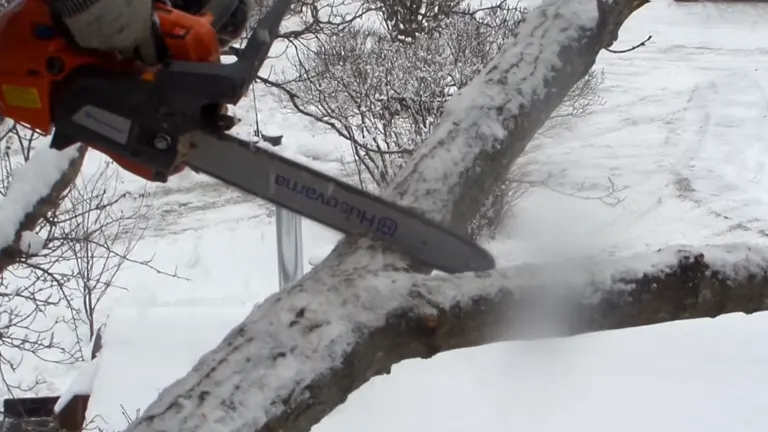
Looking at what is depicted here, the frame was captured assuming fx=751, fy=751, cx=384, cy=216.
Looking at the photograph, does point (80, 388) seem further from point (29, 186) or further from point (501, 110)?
point (501, 110)

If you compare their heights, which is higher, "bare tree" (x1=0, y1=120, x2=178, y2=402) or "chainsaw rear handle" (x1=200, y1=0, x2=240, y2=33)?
"bare tree" (x1=0, y1=120, x2=178, y2=402)

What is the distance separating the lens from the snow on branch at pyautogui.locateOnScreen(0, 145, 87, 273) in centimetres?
229

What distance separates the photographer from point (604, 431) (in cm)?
331

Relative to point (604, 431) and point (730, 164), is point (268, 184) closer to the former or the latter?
point (604, 431)

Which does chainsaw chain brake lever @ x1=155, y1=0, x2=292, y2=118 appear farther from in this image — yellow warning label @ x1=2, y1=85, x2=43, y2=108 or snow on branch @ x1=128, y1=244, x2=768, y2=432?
snow on branch @ x1=128, y1=244, x2=768, y2=432

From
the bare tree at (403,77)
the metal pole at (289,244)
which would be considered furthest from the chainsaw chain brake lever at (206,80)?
the bare tree at (403,77)

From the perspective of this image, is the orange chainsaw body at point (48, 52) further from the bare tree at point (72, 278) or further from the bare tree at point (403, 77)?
the bare tree at point (403, 77)

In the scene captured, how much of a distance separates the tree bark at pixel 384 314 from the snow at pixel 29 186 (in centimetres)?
129

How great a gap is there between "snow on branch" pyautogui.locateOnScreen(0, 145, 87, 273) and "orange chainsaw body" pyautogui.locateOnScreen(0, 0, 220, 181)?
0.89 metres

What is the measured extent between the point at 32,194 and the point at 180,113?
1179mm

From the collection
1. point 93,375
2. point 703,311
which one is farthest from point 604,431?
point 93,375

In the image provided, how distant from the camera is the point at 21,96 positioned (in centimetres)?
147

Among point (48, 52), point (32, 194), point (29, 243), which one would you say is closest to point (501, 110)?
point (48, 52)

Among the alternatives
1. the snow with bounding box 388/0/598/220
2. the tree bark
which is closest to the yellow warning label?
the tree bark
